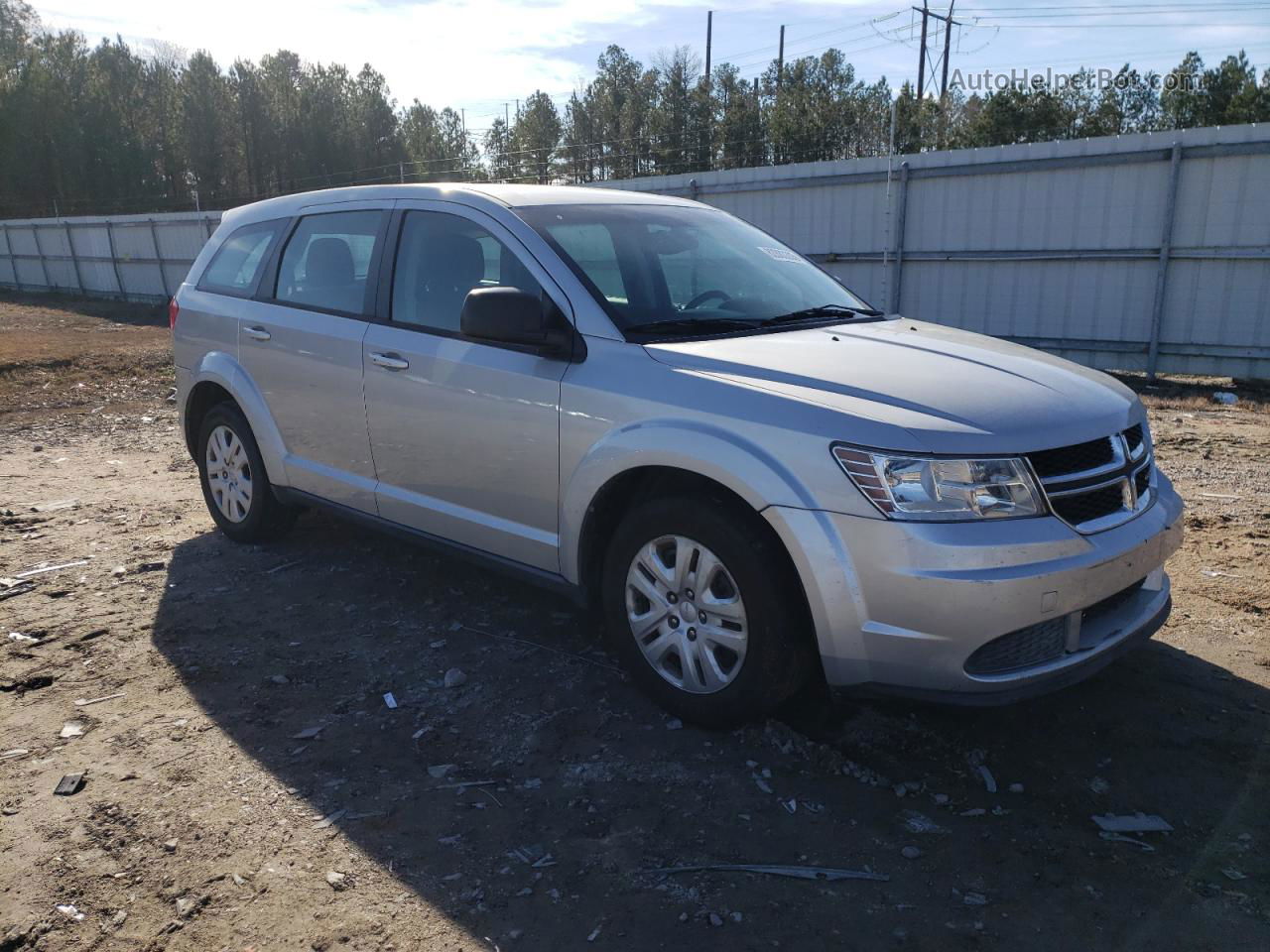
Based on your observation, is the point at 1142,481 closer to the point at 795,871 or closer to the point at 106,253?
the point at 795,871

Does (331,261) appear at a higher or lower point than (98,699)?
higher

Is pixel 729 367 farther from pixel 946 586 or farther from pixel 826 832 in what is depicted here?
pixel 826 832

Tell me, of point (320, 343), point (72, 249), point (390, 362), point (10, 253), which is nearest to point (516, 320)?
point (390, 362)

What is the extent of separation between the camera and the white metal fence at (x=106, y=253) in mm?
23578

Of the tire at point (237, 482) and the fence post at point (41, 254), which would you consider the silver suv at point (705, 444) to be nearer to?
the tire at point (237, 482)

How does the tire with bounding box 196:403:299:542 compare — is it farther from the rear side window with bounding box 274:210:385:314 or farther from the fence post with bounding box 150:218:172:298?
the fence post with bounding box 150:218:172:298

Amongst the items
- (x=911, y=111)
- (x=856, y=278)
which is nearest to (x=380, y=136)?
(x=911, y=111)

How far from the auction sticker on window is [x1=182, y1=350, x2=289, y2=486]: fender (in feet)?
8.62

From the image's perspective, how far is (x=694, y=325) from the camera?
362 centimetres

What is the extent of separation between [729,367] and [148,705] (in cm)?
256

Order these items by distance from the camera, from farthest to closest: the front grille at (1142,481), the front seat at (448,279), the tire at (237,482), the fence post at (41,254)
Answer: the fence post at (41,254)
the tire at (237,482)
the front seat at (448,279)
the front grille at (1142,481)

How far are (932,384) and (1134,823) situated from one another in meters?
1.45

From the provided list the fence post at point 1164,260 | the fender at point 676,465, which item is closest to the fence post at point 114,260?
the fence post at point 1164,260

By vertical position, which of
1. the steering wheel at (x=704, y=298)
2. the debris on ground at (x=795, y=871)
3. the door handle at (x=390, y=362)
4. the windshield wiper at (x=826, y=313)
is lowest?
the debris on ground at (x=795, y=871)
